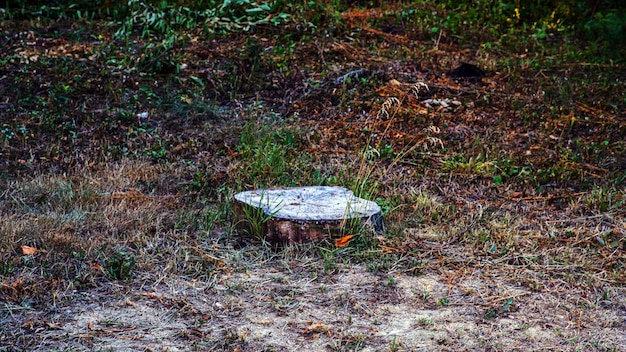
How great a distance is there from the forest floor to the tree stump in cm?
9

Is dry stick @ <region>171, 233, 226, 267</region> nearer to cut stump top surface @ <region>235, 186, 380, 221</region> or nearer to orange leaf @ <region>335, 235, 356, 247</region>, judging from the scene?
cut stump top surface @ <region>235, 186, 380, 221</region>

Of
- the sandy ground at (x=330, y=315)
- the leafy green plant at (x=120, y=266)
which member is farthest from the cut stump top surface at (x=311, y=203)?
the leafy green plant at (x=120, y=266)

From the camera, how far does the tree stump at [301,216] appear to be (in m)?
4.50

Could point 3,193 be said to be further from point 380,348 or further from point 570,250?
point 570,250

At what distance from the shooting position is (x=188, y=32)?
27.8 feet

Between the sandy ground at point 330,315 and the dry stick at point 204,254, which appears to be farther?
the dry stick at point 204,254

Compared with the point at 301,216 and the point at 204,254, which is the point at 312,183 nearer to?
the point at 301,216

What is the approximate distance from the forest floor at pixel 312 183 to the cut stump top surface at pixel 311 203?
0.59ft

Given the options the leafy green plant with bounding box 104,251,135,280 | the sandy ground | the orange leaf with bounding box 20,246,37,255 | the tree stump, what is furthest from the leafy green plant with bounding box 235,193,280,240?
the orange leaf with bounding box 20,246,37,255

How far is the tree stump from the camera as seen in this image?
450 cm

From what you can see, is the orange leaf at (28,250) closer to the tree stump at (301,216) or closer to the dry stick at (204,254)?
the dry stick at (204,254)

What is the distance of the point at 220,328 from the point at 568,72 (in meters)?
5.54

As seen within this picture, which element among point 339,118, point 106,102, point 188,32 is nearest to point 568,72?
point 339,118

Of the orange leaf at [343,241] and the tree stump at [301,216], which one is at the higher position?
the tree stump at [301,216]
